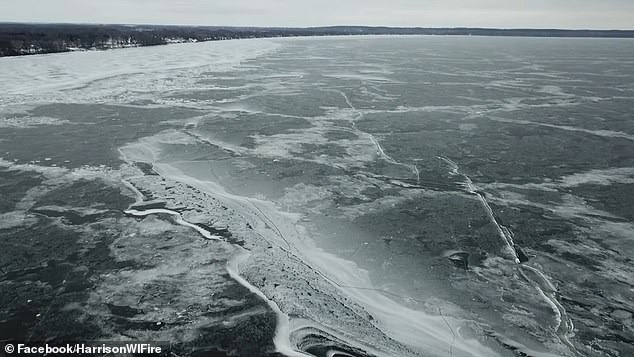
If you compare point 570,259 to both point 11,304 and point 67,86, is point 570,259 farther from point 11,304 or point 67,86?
point 67,86

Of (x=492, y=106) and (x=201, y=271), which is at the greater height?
(x=492, y=106)

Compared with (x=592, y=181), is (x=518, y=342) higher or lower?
lower

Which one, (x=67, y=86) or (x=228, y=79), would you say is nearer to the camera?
(x=67, y=86)

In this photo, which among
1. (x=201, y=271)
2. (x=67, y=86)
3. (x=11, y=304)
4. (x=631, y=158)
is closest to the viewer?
(x=11, y=304)

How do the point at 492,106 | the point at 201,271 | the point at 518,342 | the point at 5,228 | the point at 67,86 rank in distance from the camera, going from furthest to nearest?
the point at 67,86 < the point at 492,106 < the point at 5,228 < the point at 201,271 < the point at 518,342

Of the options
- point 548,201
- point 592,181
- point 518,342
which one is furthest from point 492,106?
point 518,342

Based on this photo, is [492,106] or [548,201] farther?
[492,106]

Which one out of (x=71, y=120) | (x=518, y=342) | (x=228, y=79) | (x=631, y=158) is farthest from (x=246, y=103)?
(x=518, y=342)

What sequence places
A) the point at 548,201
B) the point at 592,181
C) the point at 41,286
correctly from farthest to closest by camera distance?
the point at 592,181
the point at 548,201
the point at 41,286

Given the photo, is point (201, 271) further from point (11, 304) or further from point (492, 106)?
point (492, 106)
